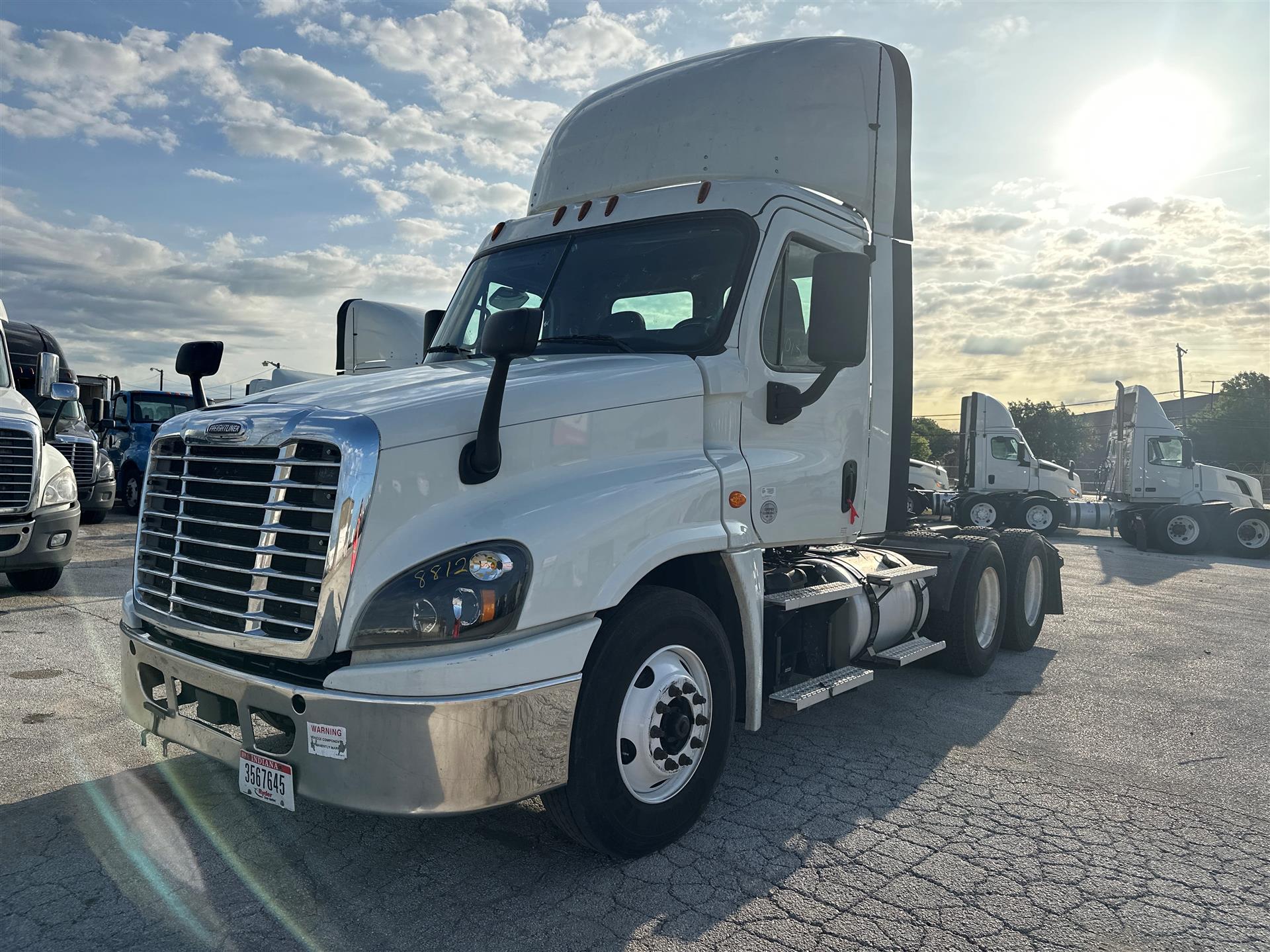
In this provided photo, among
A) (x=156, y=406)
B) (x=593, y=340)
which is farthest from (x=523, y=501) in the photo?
(x=156, y=406)

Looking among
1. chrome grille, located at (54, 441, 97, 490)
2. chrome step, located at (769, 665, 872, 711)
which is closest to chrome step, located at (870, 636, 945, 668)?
chrome step, located at (769, 665, 872, 711)

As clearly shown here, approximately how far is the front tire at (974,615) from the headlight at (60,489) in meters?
8.01

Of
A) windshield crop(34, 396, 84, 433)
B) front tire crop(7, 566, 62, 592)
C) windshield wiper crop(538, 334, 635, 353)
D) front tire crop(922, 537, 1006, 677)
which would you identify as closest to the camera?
windshield wiper crop(538, 334, 635, 353)

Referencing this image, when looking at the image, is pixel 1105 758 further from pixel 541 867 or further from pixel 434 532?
pixel 434 532

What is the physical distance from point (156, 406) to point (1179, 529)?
22.5 meters

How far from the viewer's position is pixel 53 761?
466 cm

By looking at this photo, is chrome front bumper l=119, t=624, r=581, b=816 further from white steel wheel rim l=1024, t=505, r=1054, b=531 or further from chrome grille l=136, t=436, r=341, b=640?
white steel wheel rim l=1024, t=505, r=1054, b=531

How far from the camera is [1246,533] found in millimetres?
20625

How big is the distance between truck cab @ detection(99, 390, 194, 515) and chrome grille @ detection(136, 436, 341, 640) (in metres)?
16.7

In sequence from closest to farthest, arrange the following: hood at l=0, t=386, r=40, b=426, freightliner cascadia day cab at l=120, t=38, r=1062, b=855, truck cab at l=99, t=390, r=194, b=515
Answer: freightliner cascadia day cab at l=120, t=38, r=1062, b=855 < hood at l=0, t=386, r=40, b=426 < truck cab at l=99, t=390, r=194, b=515

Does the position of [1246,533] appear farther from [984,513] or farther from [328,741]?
[328,741]

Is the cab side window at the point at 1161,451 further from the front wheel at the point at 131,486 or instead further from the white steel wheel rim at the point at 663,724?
the front wheel at the point at 131,486

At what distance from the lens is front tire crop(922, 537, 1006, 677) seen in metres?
6.93

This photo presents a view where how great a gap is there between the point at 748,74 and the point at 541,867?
437 centimetres
